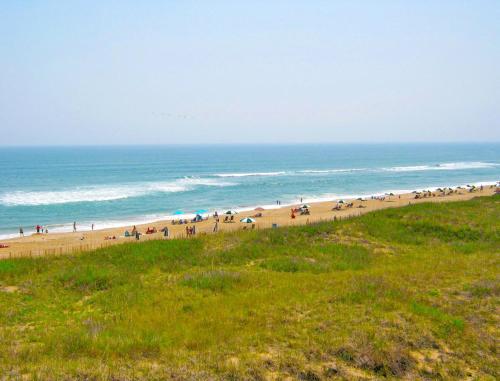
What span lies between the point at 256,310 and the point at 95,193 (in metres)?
56.2

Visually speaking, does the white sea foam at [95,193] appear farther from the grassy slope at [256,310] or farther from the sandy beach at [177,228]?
the grassy slope at [256,310]

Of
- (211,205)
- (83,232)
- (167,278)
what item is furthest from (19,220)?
(167,278)

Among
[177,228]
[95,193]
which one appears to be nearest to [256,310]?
[177,228]

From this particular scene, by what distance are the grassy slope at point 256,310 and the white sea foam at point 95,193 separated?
43217mm

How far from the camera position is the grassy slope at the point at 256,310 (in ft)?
26.5

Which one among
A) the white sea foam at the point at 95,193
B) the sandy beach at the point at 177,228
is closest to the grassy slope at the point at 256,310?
the sandy beach at the point at 177,228

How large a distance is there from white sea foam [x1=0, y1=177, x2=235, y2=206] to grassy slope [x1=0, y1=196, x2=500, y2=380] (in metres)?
43.2

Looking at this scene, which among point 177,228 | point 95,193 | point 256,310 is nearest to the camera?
point 256,310

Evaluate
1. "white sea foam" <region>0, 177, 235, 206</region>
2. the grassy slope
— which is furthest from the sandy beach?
"white sea foam" <region>0, 177, 235, 206</region>

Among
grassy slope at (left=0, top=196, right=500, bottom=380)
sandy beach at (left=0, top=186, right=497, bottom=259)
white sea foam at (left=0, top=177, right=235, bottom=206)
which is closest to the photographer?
grassy slope at (left=0, top=196, right=500, bottom=380)

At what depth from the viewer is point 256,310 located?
10797mm

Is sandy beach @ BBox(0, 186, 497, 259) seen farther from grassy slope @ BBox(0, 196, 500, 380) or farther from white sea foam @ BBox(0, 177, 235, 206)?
white sea foam @ BBox(0, 177, 235, 206)

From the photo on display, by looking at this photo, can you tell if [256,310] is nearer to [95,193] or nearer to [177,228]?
[177,228]

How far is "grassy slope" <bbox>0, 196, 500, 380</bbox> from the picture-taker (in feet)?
26.5
